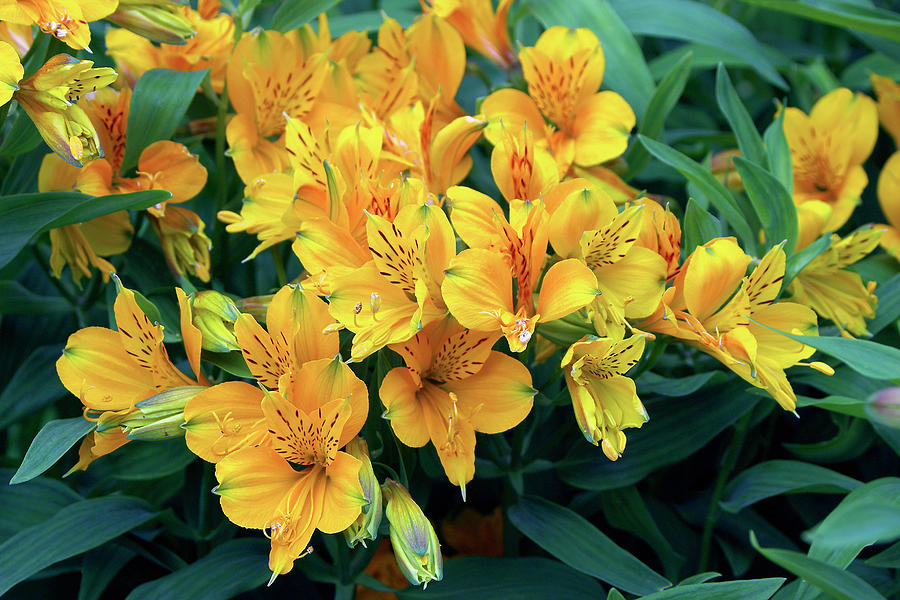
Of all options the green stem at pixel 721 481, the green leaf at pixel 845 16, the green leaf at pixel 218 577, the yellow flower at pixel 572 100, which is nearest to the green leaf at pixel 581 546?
the green stem at pixel 721 481

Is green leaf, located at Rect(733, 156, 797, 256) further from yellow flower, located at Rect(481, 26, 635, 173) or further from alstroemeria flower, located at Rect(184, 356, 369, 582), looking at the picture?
alstroemeria flower, located at Rect(184, 356, 369, 582)

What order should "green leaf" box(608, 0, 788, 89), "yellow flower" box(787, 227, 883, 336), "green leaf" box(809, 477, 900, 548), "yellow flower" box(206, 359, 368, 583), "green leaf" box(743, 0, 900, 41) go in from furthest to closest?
1. "green leaf" box(608, 0, 788, 89)
2. "green leaf" box(743, 0, 900, 41)
3. "yellow flower" box(787, 227, 883, 336)
4. "yellow flower" box(206, 359, 368, 583)
5. "green leaf" box(809, 477, 900, 548)

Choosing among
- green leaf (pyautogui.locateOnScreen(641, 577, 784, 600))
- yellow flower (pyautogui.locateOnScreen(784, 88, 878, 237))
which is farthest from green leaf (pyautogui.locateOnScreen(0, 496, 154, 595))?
yellow flower (pyautogui.locateOnScreen(784, 88, 878, 237))

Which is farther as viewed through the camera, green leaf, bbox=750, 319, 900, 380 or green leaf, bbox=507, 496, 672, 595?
green leaf, bbox=507, 496, 672, 595

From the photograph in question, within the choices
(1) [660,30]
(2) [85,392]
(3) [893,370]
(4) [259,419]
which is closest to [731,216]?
(3) [893,370]

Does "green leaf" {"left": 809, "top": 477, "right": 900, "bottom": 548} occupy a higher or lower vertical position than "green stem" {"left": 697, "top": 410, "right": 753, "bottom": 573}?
higher

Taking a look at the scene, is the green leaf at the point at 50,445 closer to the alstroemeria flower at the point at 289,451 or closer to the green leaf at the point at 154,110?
the alstroemeria flower at the point at 289,451

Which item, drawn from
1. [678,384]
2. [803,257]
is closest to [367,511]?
[678,384]
